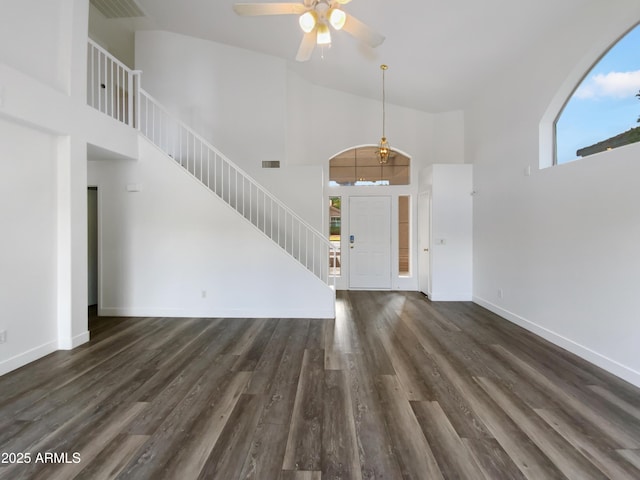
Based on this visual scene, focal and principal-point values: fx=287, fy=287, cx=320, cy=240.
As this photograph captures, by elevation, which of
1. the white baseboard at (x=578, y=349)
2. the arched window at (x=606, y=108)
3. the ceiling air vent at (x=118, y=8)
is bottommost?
the white baseboard at (x=578, y=349)

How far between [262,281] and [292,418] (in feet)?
8.32

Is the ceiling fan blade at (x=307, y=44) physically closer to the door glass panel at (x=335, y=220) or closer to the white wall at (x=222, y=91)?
the white wall at (x=222, y=91)

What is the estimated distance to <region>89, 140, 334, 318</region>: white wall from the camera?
428 cm

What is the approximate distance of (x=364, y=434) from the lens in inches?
72.5

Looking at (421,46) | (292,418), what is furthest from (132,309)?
(421,46)

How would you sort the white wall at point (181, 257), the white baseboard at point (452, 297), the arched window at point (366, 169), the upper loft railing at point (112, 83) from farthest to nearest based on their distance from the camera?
1. the arched window at point (366, 169)
2. the white baseboard at point (452, 297)
3. the white wall at point (181, 257)
4. the upper loft railing at point (112, 83)

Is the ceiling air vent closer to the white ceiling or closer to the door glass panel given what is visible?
the white ceiling

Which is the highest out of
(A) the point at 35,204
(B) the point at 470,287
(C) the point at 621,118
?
(C) the point at 621,118

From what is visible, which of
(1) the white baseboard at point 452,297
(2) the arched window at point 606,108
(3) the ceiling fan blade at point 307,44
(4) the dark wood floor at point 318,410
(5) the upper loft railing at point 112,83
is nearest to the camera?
(4) the dark wood floor at point 318,410

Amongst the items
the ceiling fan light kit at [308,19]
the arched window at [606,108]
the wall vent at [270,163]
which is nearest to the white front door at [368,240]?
the wall vent at [270,163]

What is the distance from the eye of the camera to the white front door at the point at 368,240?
6.35m

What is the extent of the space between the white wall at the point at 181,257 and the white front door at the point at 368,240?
2169 mm

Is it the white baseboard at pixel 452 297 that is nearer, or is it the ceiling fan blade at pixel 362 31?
the ceiling fan blade at pixel 362 31

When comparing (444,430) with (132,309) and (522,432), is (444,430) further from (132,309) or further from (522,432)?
(132,309)
